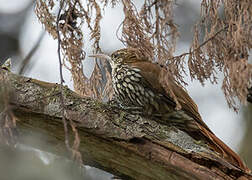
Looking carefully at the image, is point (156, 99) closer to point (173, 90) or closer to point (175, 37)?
point (173, 90)

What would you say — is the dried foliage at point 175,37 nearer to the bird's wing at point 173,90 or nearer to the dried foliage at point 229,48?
the dried foliage at point 229,48

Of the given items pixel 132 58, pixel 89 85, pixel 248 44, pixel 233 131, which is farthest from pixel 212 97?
pixel 248 44

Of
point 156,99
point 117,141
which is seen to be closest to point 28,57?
point 117,141

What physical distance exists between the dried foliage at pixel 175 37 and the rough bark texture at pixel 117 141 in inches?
10.9

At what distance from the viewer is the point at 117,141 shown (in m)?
2.98

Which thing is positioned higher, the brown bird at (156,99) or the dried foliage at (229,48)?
the dried foliage at (229,48)

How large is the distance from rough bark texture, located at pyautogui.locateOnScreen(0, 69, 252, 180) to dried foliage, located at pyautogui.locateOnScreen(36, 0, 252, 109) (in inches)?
10.9

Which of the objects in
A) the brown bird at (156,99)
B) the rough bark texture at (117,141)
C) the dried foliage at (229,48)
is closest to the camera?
the dried foliage at (229,48)

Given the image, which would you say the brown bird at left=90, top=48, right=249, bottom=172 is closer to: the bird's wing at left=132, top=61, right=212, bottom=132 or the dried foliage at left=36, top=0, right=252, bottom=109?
the bird's wing at left=132, top=61, right=212, bottom=132

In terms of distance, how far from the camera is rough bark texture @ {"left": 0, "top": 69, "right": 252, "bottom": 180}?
2.93 m

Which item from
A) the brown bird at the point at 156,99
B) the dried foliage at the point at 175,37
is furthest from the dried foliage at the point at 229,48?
the brown bird at the point at 156,99

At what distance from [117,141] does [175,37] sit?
2.55ft

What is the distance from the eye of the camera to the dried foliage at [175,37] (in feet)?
8.18

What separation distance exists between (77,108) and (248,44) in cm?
116
